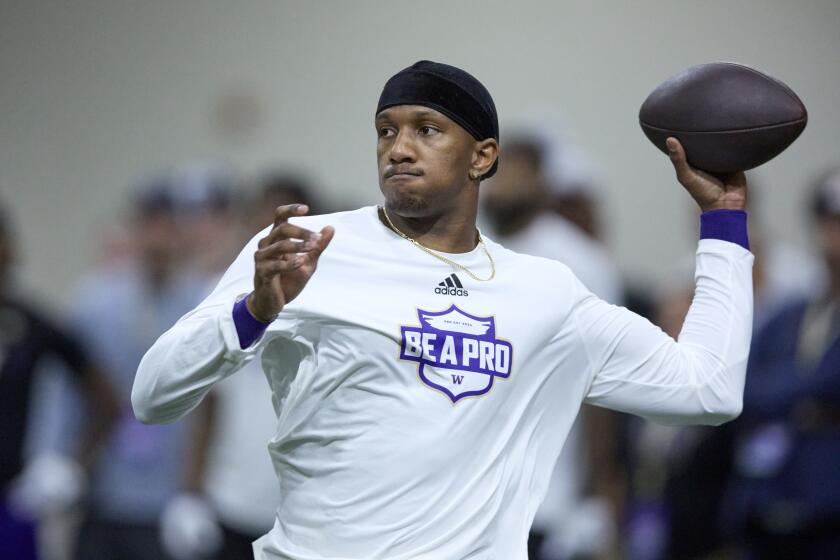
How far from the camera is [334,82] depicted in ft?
34.2

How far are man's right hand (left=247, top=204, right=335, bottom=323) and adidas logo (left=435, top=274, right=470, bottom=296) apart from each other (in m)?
0.44

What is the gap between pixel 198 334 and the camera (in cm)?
313

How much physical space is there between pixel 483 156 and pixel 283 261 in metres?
0.71

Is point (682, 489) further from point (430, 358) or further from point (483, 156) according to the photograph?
point (430, 358)

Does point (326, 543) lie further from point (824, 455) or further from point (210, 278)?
point (210, 278)

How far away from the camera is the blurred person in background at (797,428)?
567 centimetres

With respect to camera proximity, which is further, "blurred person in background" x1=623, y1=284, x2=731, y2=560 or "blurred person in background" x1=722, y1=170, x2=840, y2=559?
"blurred person in background" x1=623, y1=284, x2=731, y2=560

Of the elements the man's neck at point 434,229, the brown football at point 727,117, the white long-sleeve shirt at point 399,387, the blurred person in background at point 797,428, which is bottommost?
the blurred person in background at point 797,428

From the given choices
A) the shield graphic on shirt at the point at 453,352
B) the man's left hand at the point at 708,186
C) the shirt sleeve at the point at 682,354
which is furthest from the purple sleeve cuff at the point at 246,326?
the man's left hand at the point at 708,186

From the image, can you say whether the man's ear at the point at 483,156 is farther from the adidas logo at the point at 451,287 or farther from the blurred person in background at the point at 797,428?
the blurred person in background at the point at 797,428

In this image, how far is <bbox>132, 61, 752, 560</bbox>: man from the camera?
128 inches

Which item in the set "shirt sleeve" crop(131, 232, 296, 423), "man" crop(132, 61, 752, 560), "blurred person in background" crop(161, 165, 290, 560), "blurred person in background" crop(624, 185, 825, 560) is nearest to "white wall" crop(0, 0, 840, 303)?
"blurred person in background" crop(624, 185, 825, 560)

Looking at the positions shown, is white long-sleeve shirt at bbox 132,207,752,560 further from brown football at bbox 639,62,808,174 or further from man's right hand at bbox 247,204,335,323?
brown football at bbox 639,62,808,174

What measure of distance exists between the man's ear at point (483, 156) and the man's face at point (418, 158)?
0.06 m
